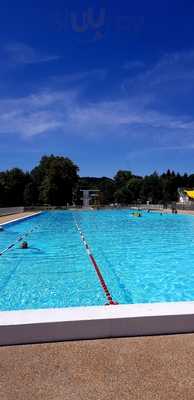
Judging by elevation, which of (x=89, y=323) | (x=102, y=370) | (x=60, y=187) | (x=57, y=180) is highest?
(x=57, y=180)

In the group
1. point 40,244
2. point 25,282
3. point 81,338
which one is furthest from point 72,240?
point 81,338

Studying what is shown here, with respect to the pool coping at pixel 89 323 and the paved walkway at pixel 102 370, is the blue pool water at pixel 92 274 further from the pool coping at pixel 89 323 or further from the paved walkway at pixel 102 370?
the paved walkway at pixel 102 370

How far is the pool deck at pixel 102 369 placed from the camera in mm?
2113

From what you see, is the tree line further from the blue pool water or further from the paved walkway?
the paved walkway

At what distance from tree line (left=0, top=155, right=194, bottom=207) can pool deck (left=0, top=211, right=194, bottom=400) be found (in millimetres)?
51528

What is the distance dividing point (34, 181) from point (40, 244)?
183 ft

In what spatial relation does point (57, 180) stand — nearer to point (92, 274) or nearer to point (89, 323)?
→ point (92, 274)

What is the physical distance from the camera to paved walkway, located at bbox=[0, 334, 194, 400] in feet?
6.93

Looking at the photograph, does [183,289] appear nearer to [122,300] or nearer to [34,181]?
[122,300]

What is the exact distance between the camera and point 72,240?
48.1 feet

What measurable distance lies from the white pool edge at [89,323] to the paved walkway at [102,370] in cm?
6

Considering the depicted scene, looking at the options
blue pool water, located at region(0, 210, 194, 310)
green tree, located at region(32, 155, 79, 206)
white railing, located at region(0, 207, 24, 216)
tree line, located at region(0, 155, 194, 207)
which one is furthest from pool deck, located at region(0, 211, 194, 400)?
green tree, located at region(32, 155, 79, 206)

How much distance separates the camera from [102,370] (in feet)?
7.72

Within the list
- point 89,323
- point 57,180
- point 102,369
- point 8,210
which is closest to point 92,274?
point 89,323
